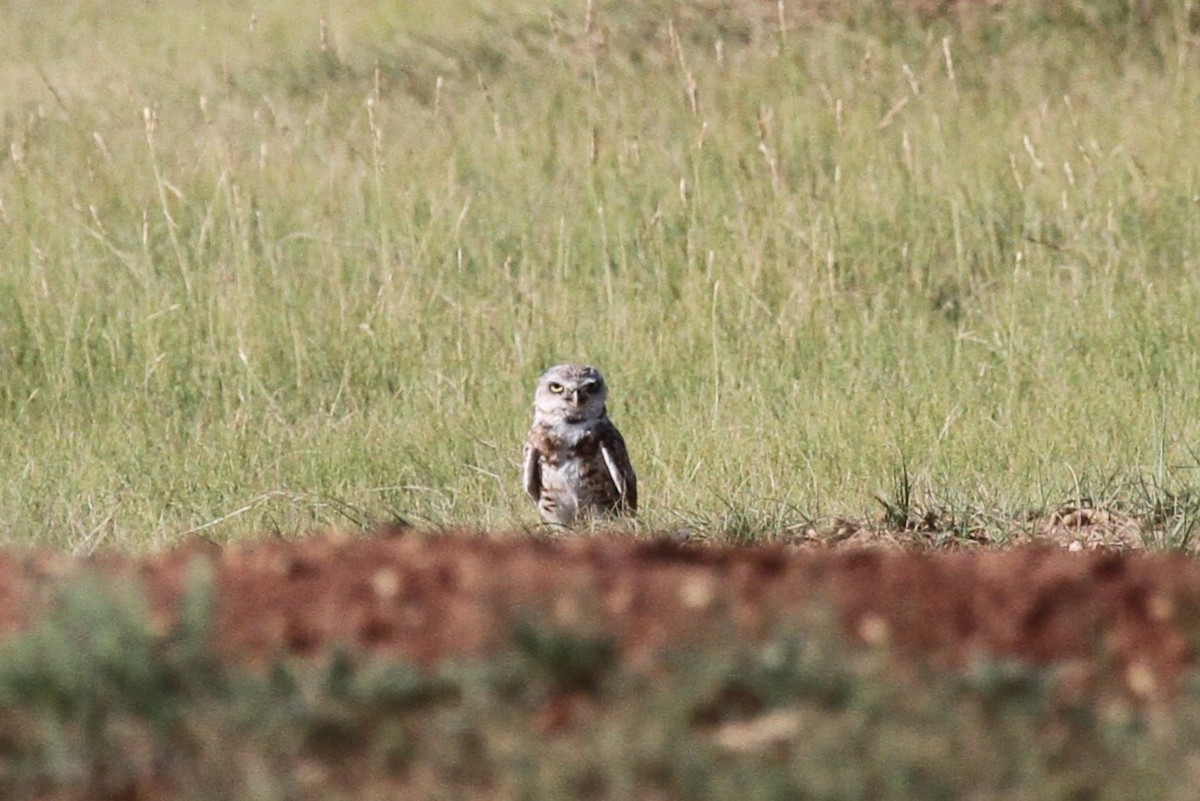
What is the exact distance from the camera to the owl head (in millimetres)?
7203

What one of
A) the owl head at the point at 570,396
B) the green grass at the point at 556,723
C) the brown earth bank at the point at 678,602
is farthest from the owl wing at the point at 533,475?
the green grass at the point at 556,723

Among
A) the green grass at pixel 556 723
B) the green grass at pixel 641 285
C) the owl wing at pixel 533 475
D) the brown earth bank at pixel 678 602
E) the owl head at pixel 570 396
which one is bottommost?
the green grass at pixel 641 285

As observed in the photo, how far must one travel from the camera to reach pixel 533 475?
23.6 ft

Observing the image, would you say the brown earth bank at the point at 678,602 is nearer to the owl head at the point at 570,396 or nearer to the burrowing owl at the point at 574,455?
the burrowing owl at the point at 574,455

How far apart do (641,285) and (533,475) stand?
2650 mm

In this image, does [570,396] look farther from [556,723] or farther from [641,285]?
[556,723]

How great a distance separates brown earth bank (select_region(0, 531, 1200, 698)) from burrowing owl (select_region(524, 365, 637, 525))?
283cm

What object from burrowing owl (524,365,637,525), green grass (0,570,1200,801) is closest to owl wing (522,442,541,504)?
burrowing owl (524,365,637,525)

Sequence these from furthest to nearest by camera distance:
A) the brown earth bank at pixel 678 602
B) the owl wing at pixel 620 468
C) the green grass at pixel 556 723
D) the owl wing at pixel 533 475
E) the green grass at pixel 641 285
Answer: the green grass at pixel 641 285
the owl wing at pixel 533 475
the owl wing at pixel 620 468
the brown earth bank at pixel 678 602
the green grass at pixel 556 723

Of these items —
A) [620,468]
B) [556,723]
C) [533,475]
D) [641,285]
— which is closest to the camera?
[556,723]

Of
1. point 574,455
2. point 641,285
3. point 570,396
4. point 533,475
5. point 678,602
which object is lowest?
point 641,285

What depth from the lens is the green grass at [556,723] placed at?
3012 millimetres

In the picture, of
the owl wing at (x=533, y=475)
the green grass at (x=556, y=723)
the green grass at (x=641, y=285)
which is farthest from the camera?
the green grass at (x=641, y=285)

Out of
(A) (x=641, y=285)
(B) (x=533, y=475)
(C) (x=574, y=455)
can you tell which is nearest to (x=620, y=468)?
(C) (x=574, y=455)
